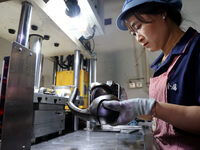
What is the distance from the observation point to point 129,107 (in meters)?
0.43

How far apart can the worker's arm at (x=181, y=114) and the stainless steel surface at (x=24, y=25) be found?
74 cm

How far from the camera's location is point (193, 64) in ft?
1.58

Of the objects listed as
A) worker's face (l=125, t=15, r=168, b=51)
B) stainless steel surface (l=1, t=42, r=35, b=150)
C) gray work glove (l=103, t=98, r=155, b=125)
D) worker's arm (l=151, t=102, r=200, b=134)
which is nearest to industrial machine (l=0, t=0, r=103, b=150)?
stainless steel surface (l=1, t=42, r=35, b=150)

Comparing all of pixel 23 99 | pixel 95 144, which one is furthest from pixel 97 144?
pixel 23 99

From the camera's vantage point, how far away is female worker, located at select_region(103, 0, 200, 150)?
1.32ft

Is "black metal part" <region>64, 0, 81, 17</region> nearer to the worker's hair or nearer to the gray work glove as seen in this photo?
the worker's hair

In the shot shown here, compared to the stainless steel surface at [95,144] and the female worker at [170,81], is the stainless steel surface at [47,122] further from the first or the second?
the female worker at [170,81]

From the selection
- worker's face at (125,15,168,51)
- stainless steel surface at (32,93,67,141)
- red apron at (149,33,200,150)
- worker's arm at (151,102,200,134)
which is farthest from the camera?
stainless steel surface at (32,93,67,141)

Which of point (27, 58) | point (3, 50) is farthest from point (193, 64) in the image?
point (3, 50)

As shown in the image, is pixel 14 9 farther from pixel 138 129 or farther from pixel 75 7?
pixel 138 129

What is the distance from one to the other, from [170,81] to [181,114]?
0.65 feet

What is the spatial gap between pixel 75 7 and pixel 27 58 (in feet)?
1.80

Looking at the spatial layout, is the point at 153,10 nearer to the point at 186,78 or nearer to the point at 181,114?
the point at 186,78

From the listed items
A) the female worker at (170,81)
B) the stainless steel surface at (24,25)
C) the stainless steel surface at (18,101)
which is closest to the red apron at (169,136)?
the female worker at (170,81)
